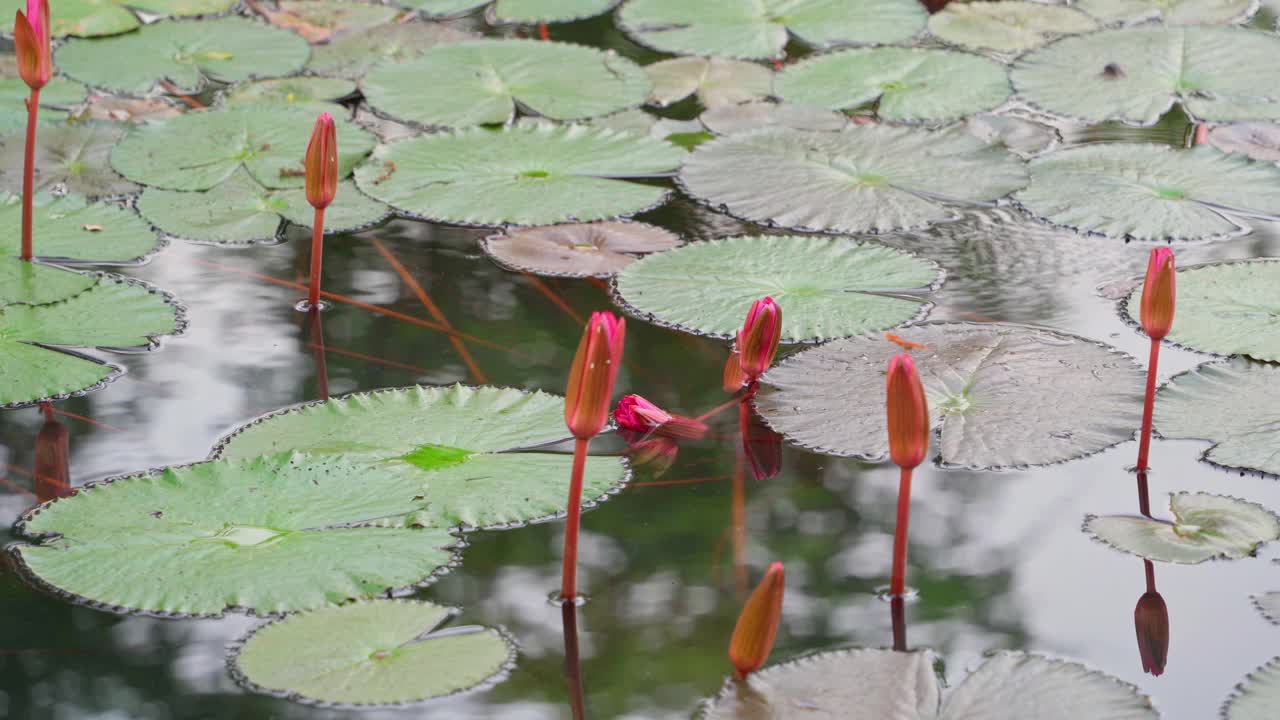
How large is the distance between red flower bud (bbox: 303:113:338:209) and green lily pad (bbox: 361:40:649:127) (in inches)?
34.0

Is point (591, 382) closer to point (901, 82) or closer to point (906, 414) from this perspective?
point (906, 414)

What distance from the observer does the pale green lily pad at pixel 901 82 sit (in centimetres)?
333

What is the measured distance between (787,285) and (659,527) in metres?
0.73

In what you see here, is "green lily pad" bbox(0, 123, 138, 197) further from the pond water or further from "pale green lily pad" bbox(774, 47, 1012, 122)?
"pale green lily pad" bbox(774, 47, 1012, 122)

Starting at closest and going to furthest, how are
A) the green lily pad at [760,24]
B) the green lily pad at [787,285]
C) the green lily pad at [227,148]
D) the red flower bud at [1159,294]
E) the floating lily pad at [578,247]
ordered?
the red flower bud at [1159,294], the green lily pad at [787,285], the floating lily pad at [578,247], the green lily pad at [227,148], the green lily pad at [760,24]

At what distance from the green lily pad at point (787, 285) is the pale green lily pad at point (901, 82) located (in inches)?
31.6

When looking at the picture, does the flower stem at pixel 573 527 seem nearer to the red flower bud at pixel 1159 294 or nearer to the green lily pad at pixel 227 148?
the red flower bud at pixel 1159 294

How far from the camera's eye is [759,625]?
152 centimetres

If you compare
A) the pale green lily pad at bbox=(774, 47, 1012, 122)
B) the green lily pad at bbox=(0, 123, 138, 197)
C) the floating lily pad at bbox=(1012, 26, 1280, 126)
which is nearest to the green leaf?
the green lily pad at bbox=(0, 123, 138, 197)

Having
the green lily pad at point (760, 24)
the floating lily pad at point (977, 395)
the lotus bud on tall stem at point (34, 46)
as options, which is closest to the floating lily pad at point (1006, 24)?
the green lily pad at point (760, 24)

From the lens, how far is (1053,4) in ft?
13.0

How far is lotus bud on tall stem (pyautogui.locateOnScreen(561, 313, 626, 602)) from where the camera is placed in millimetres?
1514

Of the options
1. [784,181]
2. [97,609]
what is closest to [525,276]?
[784,181]

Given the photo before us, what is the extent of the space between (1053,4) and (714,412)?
231 cm
